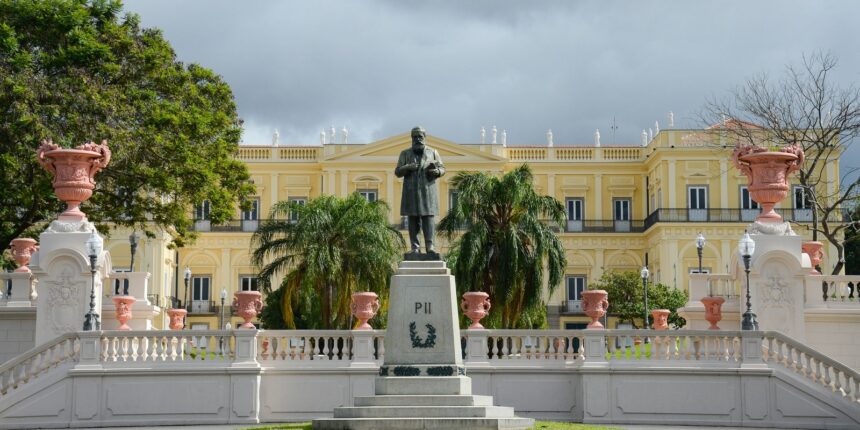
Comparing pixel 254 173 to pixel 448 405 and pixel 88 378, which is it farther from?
pixel 448 405

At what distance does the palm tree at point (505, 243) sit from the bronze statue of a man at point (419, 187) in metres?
14.6

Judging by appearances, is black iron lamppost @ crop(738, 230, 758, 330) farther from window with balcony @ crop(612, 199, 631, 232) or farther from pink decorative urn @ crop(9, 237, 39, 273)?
window with balcony @ crop(612, 199, 631, 232)

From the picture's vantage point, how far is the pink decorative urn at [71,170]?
24.8m

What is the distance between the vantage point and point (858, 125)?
3500cm

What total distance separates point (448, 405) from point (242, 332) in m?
6.12

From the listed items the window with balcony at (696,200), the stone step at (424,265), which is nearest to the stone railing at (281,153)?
the window with balcony at (696,200)

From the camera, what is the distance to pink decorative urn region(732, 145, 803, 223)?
82.0 ft

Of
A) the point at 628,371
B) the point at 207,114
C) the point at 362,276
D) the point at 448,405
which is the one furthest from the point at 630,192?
the point at 448,405

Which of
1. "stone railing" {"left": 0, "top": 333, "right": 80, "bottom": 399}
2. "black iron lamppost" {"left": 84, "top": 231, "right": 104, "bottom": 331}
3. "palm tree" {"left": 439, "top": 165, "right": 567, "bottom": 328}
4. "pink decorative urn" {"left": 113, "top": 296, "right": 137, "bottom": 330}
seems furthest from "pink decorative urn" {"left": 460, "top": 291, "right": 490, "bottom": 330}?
"palm tree" {"left": 439, "top": 165, "right": 567, "bottom": 328}

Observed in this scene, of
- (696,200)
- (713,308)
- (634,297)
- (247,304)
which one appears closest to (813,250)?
(713,308)

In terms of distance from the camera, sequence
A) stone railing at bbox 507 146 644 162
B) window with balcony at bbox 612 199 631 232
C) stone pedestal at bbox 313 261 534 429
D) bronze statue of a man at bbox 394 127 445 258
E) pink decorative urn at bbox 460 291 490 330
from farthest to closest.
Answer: stone railing at bbox 507 146 644 162 < window with balcony at bbox 612 199 631 232 < pink decorative urn at bbox 460 291 490 330 < bronze statue of a man at bbox 394 127 445 258 < stone pedestal at bbox 313 261 534 429

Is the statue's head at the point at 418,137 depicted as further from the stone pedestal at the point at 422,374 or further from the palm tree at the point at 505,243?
the palm tree at the point at 505,243

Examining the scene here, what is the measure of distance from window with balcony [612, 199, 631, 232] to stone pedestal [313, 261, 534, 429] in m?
53.5

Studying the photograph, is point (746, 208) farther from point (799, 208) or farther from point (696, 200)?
point (799, 208)
